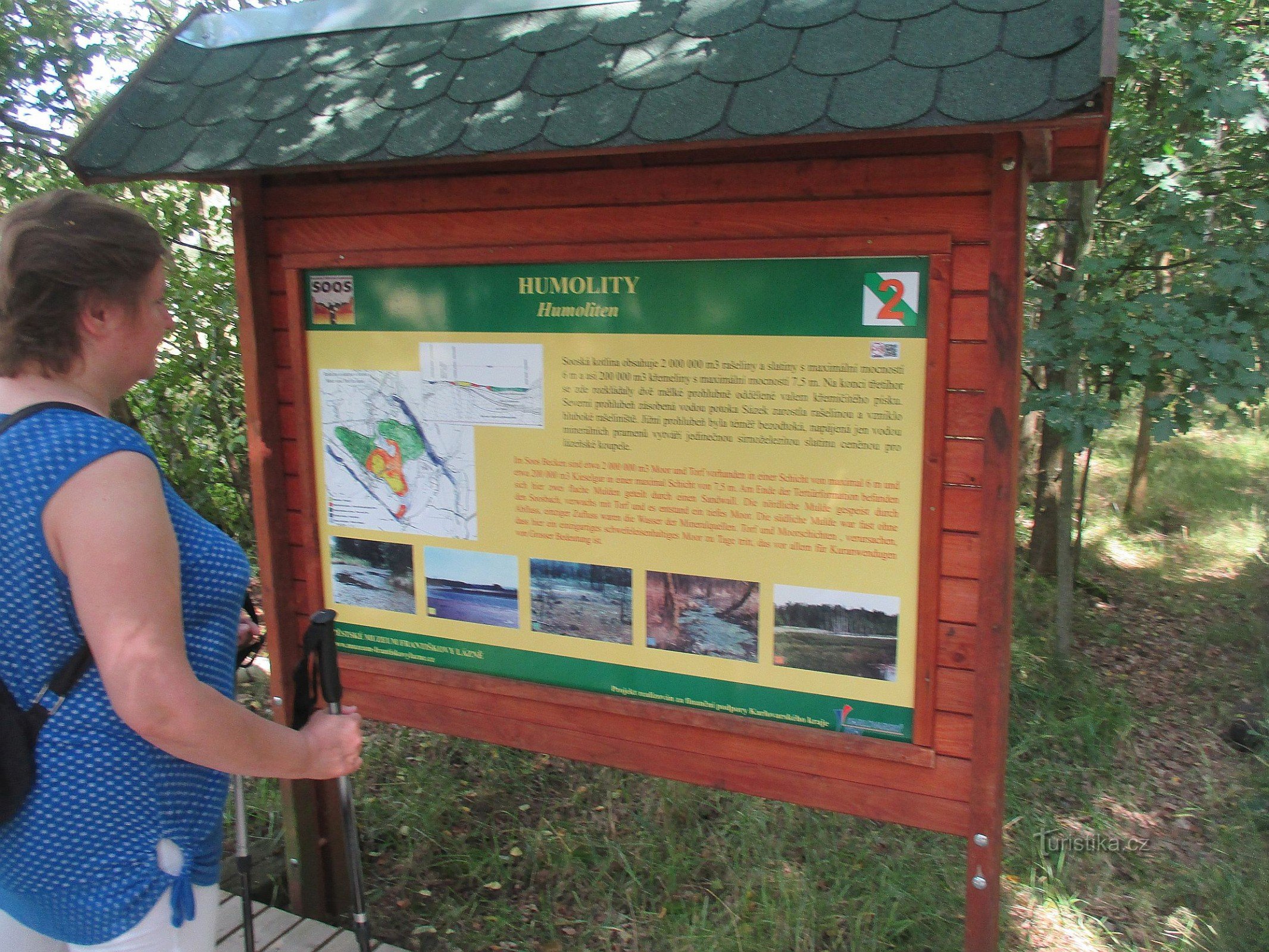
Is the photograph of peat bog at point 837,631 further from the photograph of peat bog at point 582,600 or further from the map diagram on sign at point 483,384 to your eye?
the map diagram on sign at point 483,384

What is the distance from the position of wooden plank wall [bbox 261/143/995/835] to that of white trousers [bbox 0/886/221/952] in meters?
1.27

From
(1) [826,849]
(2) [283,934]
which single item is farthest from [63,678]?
(1) [826,849]

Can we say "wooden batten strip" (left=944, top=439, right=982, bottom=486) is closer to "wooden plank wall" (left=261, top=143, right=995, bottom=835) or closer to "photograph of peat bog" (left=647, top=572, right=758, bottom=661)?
"wooden plank wall" (left=261, top=143, right=995, bottom=835)

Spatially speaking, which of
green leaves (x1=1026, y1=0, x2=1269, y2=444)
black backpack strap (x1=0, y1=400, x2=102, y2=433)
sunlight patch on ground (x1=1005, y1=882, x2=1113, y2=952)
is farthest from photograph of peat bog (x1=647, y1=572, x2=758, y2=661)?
green leaves (x1=1026, y1=0, x2=1269, y2=444)

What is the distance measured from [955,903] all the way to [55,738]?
3.26 m

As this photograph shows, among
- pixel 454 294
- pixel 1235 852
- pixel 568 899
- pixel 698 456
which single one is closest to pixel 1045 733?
pixel 1235 852

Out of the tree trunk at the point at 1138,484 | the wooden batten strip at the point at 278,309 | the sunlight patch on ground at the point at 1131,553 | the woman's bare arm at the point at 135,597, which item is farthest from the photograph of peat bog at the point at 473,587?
the tree trunk at the point at 1138,484

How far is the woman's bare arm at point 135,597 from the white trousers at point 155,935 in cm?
36

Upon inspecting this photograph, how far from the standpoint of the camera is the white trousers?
5.09 feet

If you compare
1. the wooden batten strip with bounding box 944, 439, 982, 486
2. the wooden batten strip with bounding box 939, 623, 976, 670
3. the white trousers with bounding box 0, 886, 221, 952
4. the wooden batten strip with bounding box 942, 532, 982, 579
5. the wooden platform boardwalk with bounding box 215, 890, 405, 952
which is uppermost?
the wooden batten strip with bounding box 944, 439, 982, 486

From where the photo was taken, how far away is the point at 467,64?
2510 millimetres

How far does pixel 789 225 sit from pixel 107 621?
174 cm

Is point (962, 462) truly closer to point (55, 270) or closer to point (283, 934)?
point (55, 270)

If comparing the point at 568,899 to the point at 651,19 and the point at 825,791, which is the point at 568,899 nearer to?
the point at 825,791
